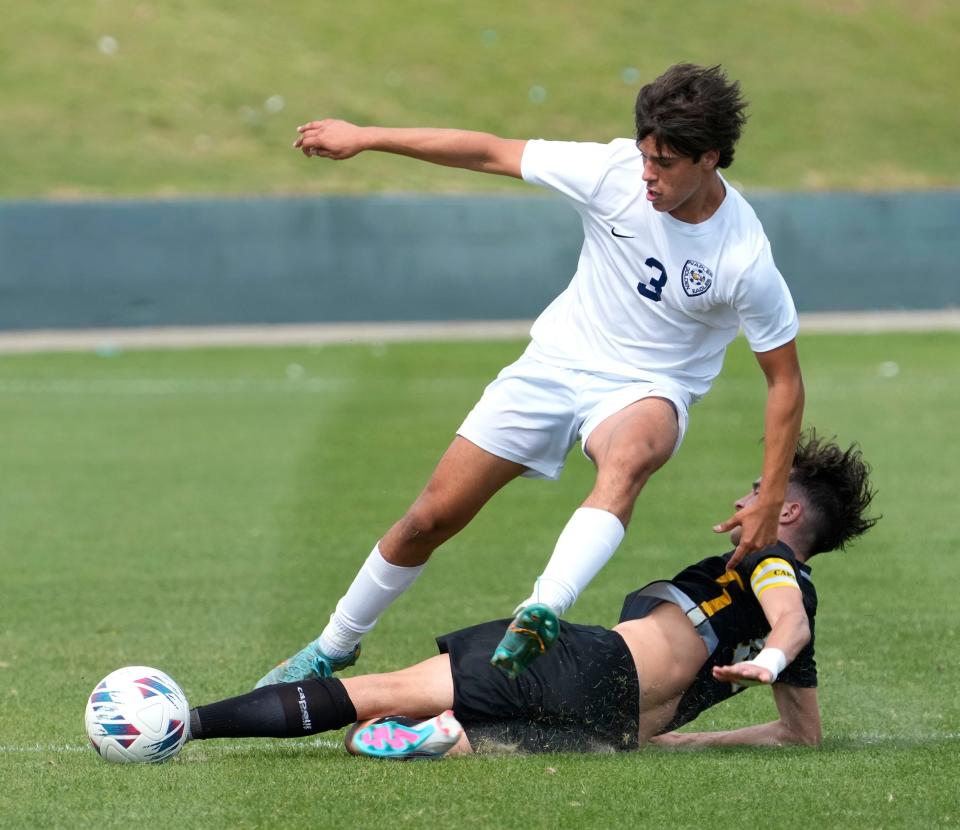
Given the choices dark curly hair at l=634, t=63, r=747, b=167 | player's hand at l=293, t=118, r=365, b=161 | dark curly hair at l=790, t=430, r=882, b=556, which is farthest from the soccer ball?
dark curly hair at l=634, t=63, r=747, b=167

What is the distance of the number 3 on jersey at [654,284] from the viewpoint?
5.22 m

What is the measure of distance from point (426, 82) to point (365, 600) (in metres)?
25.1

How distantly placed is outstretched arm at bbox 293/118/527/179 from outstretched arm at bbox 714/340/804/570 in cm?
111

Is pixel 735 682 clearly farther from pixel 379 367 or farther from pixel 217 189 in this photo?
pixel 217 189

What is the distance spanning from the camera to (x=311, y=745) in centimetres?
520

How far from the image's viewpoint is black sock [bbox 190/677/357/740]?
188 inches

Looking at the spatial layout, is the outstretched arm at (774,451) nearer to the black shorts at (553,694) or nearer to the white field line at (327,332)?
the black shorts at (553,694)

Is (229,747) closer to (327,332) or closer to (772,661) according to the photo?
(772,661)

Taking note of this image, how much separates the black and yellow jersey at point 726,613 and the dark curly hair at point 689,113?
4.23 ft

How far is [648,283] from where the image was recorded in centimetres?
527

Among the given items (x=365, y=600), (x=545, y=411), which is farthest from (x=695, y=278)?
(x=365, y=600)

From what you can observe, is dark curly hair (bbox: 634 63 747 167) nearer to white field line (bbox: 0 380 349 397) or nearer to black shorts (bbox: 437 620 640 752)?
black shorts (bbox: 437 620 640 752)

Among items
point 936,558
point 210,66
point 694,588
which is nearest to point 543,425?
point 694,588

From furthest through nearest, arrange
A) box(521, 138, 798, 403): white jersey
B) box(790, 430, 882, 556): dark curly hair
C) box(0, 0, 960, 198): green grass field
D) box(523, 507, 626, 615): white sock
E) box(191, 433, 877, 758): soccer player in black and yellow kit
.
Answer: box(0, 0, 960, 198): green grass field, box(790, 430, 882, 556): dark curly hair, box(521, 138, 798, 403): white jersey, box(191, 433, 877, 758): soccer player in black and yellow kit, box(523, 507, 626, 615): white sock
